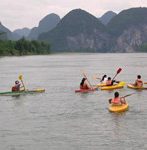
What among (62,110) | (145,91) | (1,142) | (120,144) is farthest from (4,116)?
(145,91)

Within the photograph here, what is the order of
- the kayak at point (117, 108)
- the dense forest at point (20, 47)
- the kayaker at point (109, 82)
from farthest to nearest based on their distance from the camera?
the dense forest at point (20, 47), the kayaker at point (109, 82), the kayak at point (117, 108)

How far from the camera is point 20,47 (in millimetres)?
147375

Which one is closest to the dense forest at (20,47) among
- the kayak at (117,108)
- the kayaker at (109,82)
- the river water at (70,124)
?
the kayaker at (109,82)

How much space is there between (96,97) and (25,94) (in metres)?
5.73

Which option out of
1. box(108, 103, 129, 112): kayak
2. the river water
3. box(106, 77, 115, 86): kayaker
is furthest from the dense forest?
box(108, 103, 129, 112): kayak

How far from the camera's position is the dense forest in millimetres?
140750

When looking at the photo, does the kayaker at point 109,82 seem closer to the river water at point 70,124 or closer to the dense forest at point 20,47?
the river water at point 70,124

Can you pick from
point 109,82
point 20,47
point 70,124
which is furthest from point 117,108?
point 20,47

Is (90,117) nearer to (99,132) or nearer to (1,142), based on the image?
(99,132)

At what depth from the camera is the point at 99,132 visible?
835 inches

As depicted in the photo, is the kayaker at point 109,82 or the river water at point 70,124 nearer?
the river water at point 70,124

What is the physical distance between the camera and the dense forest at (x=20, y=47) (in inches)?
5541

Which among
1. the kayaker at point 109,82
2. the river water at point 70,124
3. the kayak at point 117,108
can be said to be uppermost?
the kayaker at point 109,82

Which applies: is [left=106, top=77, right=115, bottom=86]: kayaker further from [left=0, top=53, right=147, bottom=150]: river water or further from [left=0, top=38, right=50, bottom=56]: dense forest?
[left=0, top=38, right=50, bottom=56]: dense forest
